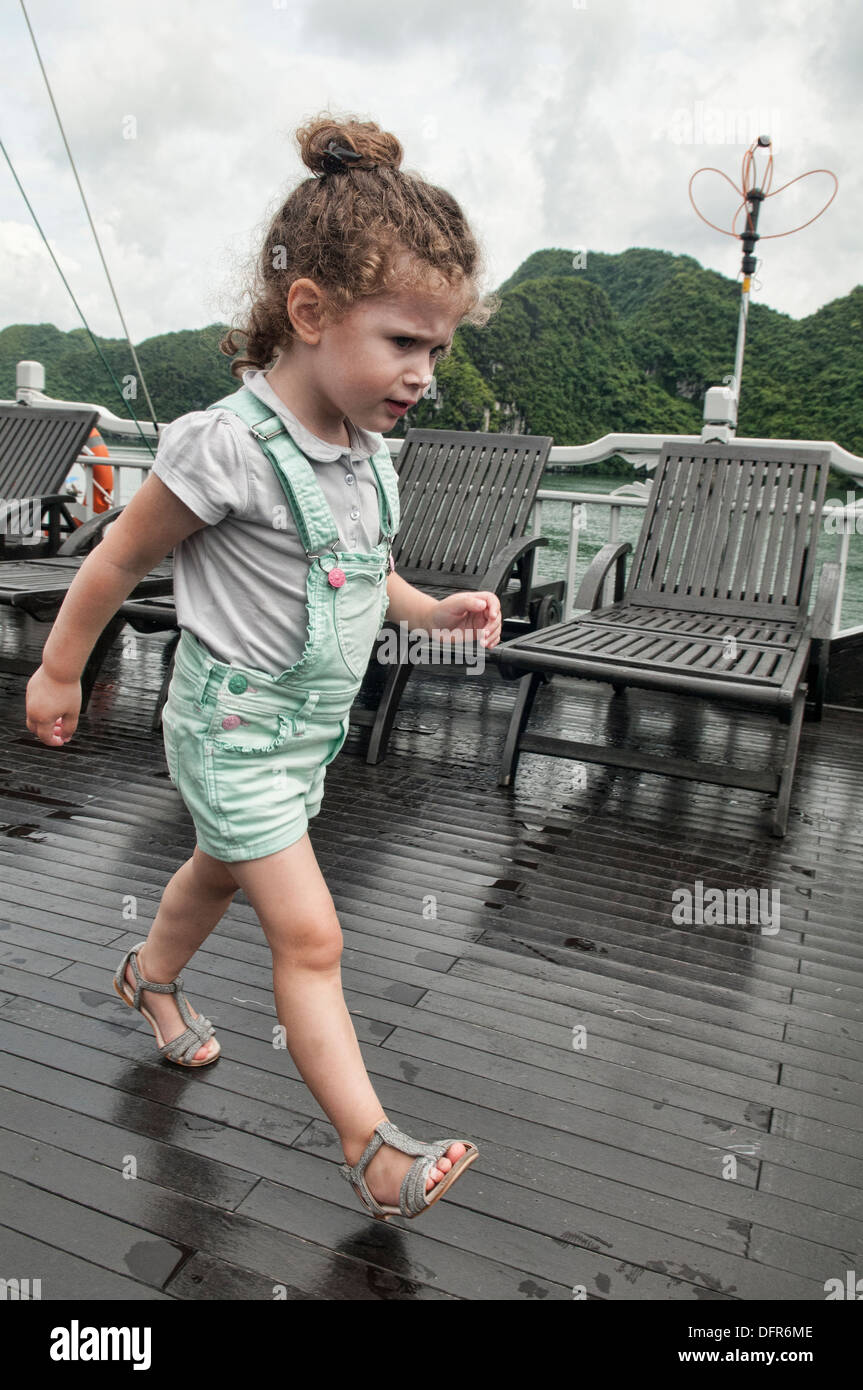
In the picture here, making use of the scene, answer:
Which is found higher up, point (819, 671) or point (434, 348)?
point (434, 348)

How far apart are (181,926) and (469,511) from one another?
11.6ft

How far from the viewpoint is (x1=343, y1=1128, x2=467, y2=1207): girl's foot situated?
1.28m

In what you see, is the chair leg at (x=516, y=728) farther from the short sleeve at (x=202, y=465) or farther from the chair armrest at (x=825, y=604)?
the short sleeve at (x=202, y=465)

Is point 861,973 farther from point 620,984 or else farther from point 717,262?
point 717,262

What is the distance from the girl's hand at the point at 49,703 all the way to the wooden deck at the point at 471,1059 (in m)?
0.60

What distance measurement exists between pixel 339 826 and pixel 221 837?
5.10 feet

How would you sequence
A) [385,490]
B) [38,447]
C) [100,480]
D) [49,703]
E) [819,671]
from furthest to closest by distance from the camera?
[100,480] → [38,447] → [819,671] → [385,490] → [49,703]

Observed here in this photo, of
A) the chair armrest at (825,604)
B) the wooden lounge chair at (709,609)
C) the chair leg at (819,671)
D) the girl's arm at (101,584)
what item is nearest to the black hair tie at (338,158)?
the girl's arm at (101,584)

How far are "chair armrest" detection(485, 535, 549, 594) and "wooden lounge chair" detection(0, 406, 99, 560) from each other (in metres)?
2.49

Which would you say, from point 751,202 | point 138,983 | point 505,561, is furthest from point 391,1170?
point 751,202

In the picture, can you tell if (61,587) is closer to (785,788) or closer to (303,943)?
(785,788)

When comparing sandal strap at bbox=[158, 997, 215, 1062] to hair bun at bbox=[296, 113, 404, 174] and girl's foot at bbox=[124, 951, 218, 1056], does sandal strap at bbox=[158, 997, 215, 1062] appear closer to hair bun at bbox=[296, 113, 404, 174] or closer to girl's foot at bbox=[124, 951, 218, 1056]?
girl's foot at bbox=[124, 951, 218, 1056]

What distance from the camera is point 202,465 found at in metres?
1.26
